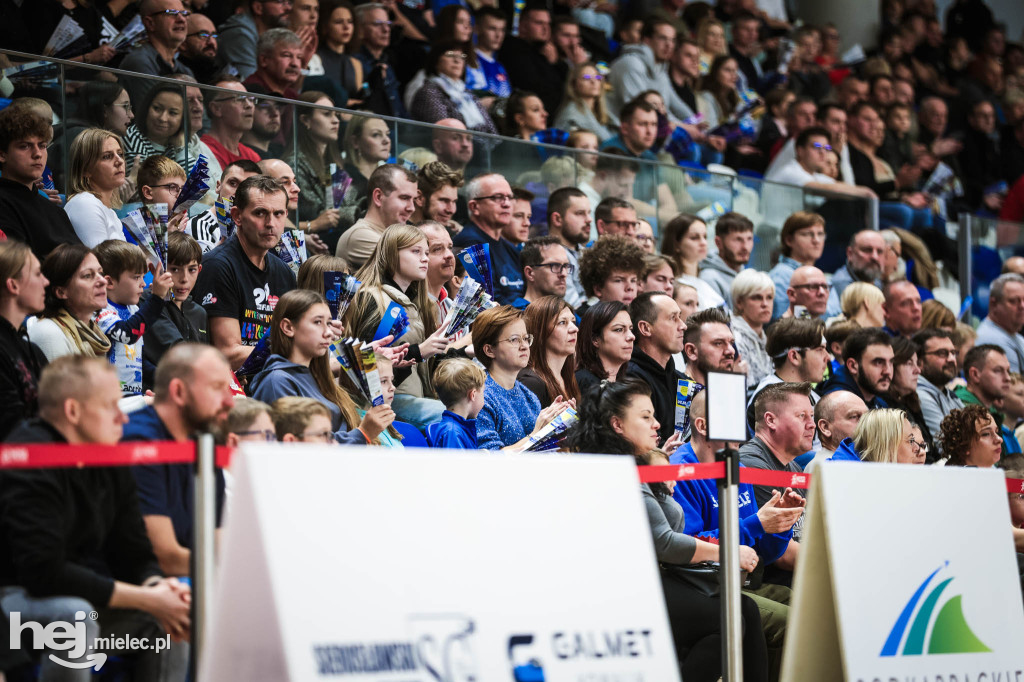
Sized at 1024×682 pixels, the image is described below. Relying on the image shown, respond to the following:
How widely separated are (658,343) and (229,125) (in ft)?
7.81

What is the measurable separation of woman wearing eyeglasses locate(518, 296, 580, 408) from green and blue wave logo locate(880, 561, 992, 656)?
2354 millimetres

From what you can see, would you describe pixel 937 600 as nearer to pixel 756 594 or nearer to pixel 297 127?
pixel 756 594

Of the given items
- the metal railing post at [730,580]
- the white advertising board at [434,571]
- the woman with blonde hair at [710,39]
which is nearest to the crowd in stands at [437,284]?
the metal railing post at [730,580]

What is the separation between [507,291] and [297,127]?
1.45m

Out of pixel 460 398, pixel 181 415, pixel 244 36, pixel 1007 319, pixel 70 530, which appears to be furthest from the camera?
pixel 1007 319

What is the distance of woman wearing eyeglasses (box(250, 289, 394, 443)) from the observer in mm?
4770

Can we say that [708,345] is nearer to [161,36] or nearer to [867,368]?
[867,368]

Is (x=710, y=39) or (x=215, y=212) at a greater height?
(x=710, y=39)

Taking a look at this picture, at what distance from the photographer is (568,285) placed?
7.26 metres

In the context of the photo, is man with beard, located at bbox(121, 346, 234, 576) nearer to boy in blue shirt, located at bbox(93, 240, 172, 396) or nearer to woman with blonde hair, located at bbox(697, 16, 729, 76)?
boy in blue shirt, located at bbox(93, 240, 172, 396)

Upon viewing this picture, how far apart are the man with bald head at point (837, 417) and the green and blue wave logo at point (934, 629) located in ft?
7.05

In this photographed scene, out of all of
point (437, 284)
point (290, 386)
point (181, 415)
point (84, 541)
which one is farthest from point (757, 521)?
point (84, 541)

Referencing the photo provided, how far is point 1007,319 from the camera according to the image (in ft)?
30.1

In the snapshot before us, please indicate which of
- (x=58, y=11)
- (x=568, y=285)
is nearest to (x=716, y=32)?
(x=568, y=285)
